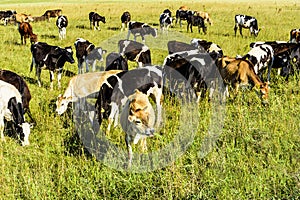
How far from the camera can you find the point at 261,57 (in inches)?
441

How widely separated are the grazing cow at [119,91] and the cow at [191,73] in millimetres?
1228

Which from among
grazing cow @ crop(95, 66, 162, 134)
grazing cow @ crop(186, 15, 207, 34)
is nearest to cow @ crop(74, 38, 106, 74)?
grazing cow @ crop(95, 66, 162, 134)

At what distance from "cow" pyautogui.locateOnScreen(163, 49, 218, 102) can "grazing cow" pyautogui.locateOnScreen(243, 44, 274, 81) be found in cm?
116

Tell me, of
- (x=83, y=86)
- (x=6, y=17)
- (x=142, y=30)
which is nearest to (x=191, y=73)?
(x=83, y=86)

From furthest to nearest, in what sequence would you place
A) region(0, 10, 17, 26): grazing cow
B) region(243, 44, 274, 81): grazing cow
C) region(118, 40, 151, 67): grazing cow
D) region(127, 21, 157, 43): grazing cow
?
region(0, 10, 17, 26): grazing cow, region(127, 21, 157, 43): grazing cow, region(118, 40, 151, 67): grazing cow, region(243, 44, 274, 81): grazing cow

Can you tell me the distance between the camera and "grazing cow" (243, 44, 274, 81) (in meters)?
11.0

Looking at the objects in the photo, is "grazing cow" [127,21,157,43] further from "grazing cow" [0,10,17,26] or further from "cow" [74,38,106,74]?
"grazing cow" [0,10,17,26]

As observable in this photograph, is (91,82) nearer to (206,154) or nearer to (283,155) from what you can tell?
(206,154)

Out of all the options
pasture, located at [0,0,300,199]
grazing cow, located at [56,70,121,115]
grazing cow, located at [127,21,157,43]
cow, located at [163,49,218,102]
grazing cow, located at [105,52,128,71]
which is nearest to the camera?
pasture, located at [0,0,300,199]

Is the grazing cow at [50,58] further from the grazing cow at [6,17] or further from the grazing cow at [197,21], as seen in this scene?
the grazing cow at [6,17]

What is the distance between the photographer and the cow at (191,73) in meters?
10.1

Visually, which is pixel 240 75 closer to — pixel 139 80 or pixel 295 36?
pixel 139 80

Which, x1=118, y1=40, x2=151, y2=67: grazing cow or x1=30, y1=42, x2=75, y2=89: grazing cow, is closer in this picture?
x1=30, y1=42, x2=75, y2=89: grazing cow

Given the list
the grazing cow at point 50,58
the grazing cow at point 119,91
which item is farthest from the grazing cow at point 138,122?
the grazing cow at point 50,58
